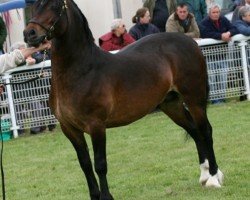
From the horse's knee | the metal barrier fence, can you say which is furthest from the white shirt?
the metal barrier fence

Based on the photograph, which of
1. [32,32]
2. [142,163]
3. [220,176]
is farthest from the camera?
[142,163]

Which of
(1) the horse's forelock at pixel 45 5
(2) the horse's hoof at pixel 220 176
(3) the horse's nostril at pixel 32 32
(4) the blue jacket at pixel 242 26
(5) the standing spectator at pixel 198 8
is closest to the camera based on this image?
(3) the horse's nostril at pixel 32 32

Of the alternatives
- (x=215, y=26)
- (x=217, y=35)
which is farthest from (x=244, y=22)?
(x=217, y=35)

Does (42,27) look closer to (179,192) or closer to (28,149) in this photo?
(179,192)

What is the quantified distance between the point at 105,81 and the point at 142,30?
24.3ft

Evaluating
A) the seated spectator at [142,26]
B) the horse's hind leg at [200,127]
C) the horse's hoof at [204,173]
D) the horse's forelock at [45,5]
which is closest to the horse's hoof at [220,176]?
the horse's hind leg at [200,127]

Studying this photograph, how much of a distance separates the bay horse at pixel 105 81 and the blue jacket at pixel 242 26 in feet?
19.9

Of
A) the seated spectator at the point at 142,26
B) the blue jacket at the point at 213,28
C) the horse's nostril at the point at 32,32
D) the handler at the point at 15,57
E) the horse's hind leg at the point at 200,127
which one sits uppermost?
the horse's nostril at the point at 32,32

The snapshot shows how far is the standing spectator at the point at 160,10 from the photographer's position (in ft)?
51.2

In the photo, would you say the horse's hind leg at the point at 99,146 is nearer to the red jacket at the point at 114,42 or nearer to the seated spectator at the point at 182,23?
the red jacket at the point at 114,42

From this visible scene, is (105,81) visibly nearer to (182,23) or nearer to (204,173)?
(204,173)

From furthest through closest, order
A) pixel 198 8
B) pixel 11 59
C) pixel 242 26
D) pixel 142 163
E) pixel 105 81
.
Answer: pixel 198 8 → pixel 242 26 → pixel 142 163 → pixel 11 59 → pixel 105 81

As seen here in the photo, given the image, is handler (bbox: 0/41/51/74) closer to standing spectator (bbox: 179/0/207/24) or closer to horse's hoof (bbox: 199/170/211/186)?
horse's hoof (bbox: 199/170/211/186)

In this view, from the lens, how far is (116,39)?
14.2 meters
